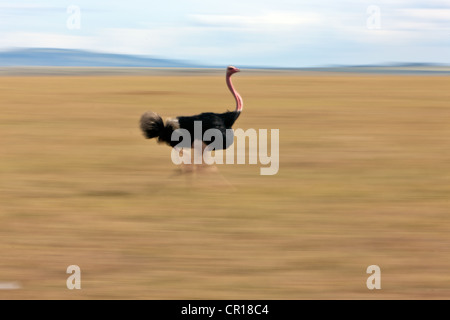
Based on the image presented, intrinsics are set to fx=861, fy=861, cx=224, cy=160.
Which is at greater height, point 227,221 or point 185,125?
point 185,125

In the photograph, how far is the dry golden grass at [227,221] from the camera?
541 cm

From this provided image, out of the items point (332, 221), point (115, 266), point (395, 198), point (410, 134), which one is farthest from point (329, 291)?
point (410, 134)

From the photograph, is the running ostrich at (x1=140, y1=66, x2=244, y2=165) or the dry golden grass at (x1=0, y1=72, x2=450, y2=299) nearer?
the dry golden grass at (x1=0, y1=72, x2=450, y2=299)

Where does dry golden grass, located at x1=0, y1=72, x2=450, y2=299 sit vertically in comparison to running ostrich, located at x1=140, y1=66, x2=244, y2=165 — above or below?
below

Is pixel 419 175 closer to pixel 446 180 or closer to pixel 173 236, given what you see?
pixel 446 180

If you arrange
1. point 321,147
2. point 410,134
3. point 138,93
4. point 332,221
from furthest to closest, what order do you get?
1. point 138,93
2. point 410,134
3. point 321,147
4. point 332,221

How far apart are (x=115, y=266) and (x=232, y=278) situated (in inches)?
32.5

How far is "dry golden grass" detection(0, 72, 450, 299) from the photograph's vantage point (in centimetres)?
541

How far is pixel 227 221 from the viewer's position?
23.6 ft

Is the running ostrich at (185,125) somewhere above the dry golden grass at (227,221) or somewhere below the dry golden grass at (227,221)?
above

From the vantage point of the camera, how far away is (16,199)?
833 cm

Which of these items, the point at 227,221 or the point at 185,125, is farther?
the point at 185,125

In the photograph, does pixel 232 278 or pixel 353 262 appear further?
pixel 353 262

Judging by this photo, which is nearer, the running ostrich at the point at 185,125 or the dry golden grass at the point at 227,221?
the dry golden grass at the point at 227,221
